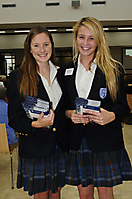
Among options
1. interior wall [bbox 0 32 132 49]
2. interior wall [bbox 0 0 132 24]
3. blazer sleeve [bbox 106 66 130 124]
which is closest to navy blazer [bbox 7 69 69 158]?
blazer sleeve [bbox 106 66 130 124]

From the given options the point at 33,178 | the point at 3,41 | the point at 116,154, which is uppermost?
the point at 3,41

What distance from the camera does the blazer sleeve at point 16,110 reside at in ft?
4.58

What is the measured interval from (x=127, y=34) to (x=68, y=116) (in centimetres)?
1125

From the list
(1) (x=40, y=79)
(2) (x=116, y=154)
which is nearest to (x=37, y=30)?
(1) (x=40, y=79)

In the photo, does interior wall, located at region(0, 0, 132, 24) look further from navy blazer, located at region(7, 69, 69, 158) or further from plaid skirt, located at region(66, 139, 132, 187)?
plaid skirt, located at region(66, 139, 132, 187)

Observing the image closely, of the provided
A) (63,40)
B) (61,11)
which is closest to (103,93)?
(61,11)

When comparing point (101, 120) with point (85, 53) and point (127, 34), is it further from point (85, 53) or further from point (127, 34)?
point (127, 34)

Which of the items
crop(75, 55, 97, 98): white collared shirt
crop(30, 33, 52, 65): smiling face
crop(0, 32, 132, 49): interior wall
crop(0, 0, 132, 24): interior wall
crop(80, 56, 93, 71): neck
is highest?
crop(0, 0, 132, 24): interior wall

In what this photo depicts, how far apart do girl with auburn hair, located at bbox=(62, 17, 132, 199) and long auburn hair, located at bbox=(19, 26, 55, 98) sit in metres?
0.26

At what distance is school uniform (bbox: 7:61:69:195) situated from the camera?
1.41 meters

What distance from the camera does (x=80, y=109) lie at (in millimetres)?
1274

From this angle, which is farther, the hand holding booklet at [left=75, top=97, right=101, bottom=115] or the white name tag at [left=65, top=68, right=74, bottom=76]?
the white name tag at [left=65, top=68, right=74, bottom=76]

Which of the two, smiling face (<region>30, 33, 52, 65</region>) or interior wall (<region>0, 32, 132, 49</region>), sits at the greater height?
interior wall (<region>0, 32, 132, 49</region>)

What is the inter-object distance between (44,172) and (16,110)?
19.6 inches
